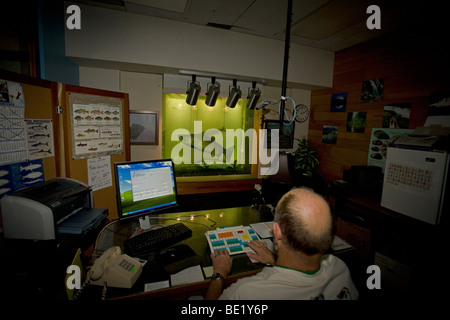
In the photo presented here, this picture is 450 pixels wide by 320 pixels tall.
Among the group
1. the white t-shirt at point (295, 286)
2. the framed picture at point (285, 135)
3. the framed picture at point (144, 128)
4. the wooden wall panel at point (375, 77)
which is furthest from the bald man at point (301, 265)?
the framed picture at point (285, 135)

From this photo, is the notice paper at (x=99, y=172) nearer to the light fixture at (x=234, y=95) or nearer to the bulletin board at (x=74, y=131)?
the bulletin board at (x=74, y=131)

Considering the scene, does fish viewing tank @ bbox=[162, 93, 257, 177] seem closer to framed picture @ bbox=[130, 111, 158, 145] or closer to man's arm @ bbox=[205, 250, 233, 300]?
framed picture @ bbox=[130, 111, 158, 145]

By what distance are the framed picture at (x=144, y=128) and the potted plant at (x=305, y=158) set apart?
3004 mm

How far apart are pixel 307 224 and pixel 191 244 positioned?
87 cm

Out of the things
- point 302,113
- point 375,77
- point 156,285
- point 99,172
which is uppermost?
point 375,77

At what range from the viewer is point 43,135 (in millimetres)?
1645

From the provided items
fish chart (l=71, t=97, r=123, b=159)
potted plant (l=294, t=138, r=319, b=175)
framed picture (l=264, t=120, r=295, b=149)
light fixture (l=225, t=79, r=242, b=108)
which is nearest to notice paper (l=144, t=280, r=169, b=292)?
fish chart (l=71, t=97, r=123, b=159)

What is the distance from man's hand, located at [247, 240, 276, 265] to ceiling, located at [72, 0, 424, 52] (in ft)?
8.95

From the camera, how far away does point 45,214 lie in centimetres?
110

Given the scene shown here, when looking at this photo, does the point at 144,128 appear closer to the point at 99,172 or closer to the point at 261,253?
the point at 99,172

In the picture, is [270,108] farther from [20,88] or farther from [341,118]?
[20,88]

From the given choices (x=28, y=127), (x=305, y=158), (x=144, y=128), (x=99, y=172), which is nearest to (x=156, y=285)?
(x=28, y=127)

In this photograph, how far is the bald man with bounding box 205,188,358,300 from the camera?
0.80 meters

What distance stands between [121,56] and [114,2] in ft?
2.05
